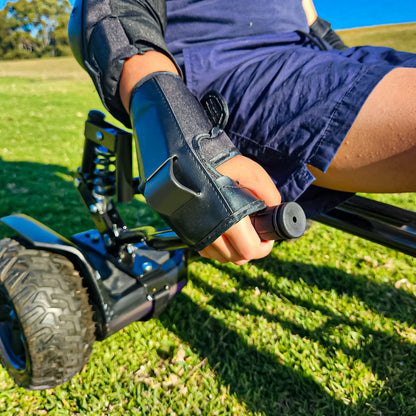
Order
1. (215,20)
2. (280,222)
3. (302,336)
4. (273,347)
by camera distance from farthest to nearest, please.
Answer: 1. (302,336)
2. (273,347)
3. (215,20)
4. (280,222)

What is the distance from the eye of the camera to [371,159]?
1016 mm

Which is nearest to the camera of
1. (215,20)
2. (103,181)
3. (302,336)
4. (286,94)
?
(286,94)

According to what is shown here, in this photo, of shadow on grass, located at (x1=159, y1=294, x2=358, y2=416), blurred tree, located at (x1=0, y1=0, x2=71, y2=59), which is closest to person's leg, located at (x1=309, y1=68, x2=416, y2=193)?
shadow on grass, located at (x1=159, y1=294, x2=358, y2=416)

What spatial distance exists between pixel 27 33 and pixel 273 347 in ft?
158

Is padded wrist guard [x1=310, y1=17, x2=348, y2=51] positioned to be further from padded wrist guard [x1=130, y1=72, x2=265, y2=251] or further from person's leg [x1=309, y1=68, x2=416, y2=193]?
padded wrist guard [x1=130, y1=72, x2=265, y2=251]

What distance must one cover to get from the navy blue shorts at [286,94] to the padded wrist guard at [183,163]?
0.17 meters

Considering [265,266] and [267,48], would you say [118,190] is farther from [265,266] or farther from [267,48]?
[265,266]

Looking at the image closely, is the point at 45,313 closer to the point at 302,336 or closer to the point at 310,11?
the point at 302,336

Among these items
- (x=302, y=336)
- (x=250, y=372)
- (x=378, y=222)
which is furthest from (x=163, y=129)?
(x=302, y=336)

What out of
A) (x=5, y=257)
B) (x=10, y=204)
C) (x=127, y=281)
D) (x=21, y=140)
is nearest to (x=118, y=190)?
(x=127, y=281)

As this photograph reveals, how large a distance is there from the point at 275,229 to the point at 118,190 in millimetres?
1162

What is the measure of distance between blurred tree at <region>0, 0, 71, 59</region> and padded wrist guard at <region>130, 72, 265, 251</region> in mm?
40152

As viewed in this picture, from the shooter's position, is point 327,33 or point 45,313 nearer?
point 45,313

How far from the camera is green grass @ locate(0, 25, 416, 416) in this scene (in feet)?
5.71
